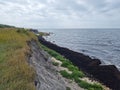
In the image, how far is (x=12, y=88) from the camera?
27.1 feet

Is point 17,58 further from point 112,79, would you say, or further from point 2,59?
Result: point 112,79

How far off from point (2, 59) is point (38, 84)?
11.1 feet

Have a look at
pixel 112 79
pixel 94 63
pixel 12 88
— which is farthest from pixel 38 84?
pixel 94 63

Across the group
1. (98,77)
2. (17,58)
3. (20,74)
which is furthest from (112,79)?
(20,74)

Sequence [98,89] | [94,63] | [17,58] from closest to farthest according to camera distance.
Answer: [17,58] → [98,89] → [94,63]

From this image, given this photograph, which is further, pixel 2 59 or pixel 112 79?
pixel 112 79

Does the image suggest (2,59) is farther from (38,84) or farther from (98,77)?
(98,77)

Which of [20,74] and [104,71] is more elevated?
[20,74]

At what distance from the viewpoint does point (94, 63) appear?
3141 centimetres

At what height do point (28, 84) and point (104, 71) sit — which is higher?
point (28, 84)

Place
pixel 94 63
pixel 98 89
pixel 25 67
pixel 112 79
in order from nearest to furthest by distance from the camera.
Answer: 1. pixel 25 67
2. pixel 98 89
3. pixel 112 79
4. pixel 94 63

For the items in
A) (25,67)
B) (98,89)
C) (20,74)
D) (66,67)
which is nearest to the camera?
(20,74)

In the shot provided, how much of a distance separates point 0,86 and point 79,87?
10858 millimetres

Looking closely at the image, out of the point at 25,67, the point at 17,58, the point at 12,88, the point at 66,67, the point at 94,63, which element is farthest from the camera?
the point at 94,63
